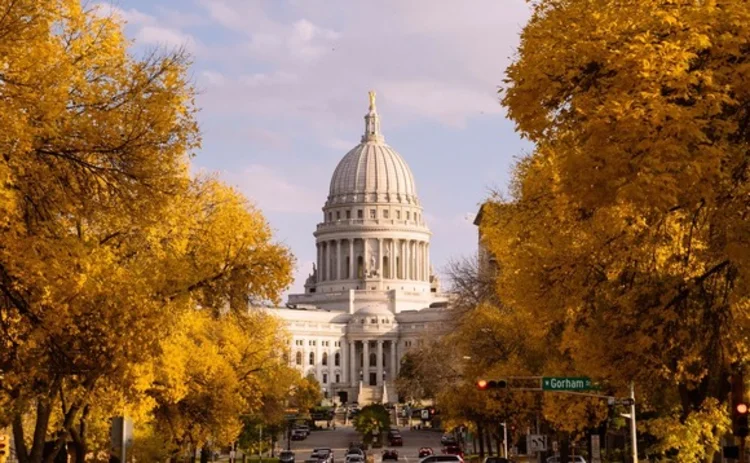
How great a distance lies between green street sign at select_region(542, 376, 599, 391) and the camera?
41531 millimetres

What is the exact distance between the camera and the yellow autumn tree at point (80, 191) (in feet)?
63.1

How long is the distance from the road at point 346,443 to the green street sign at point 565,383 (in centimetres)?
5554

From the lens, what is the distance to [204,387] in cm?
4484

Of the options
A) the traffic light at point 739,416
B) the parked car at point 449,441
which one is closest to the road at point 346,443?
the parked car at point 449,441

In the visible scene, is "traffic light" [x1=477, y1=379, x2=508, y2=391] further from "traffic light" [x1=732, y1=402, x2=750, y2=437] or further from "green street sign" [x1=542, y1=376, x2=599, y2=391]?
"traffic light" [x1=732, y1=402, x2=750, y2=437]

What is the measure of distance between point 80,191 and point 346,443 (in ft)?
389

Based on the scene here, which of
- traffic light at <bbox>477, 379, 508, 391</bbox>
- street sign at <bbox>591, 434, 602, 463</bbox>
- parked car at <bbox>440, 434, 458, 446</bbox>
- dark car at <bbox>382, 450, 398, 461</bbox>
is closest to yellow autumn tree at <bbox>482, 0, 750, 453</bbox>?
traffic light at <bbox>477, 379, 508, 391</bbox>

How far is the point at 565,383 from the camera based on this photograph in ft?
138

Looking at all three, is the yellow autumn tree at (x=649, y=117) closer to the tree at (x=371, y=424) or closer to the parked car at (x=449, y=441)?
the parked car at (x=449, y=441)

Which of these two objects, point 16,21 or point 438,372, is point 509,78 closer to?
point 16,21

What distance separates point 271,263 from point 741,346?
34.1 feet

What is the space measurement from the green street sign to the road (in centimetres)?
5554

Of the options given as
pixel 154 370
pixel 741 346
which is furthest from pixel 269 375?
pixel 741 346

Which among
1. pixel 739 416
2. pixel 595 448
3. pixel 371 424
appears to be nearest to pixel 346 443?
pixel 371 424
